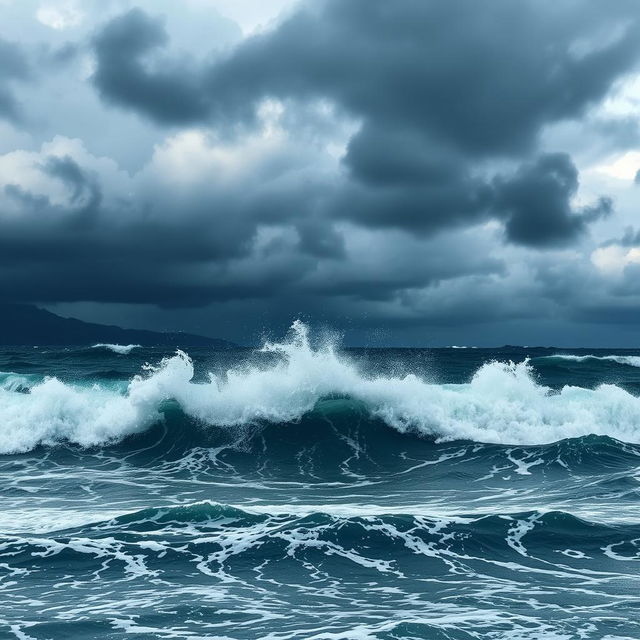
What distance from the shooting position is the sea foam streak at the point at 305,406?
72.5 feet

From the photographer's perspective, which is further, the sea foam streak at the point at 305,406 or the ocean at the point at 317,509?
the sea foam streak at the point at 305,406

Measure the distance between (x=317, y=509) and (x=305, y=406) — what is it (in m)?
9.97

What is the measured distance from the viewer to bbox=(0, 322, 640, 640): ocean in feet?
26.9

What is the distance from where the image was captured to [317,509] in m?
13.7

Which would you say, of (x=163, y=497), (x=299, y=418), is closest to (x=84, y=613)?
(x=163, y=497)

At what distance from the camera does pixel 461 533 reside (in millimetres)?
11391

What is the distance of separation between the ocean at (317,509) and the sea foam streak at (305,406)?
0.07 meters

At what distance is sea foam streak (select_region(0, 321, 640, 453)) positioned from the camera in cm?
2211

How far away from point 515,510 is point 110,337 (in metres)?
185

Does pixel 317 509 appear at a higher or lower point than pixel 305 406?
lower

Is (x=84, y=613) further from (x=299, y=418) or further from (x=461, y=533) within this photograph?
(x=299, y=418)

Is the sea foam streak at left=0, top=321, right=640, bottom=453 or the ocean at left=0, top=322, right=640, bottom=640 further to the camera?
the sea foam streak at left=0, top=321, right=640, bottom=453

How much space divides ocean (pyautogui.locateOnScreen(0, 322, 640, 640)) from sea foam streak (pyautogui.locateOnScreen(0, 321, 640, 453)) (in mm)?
70

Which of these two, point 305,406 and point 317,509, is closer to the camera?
point 317,509
